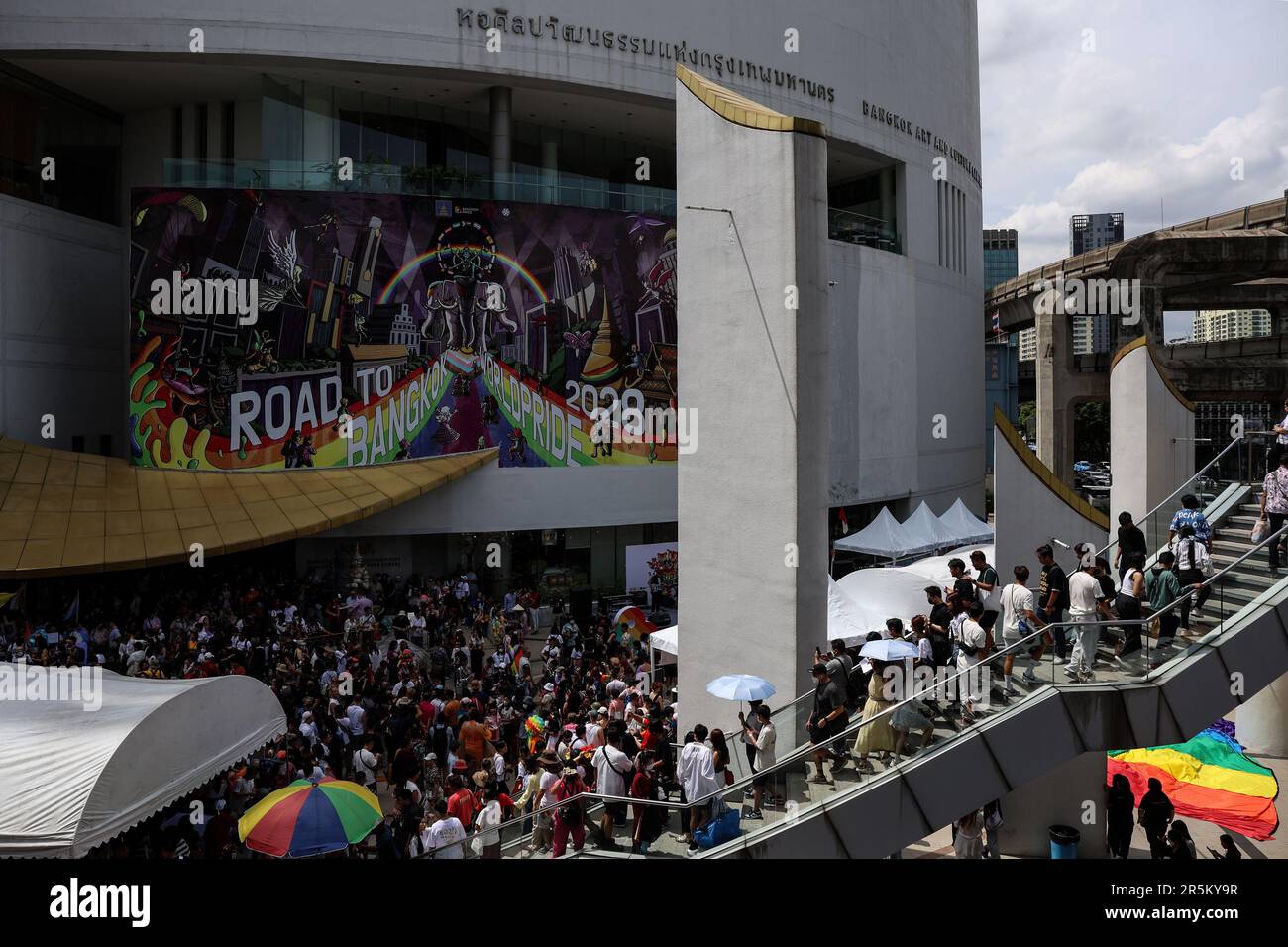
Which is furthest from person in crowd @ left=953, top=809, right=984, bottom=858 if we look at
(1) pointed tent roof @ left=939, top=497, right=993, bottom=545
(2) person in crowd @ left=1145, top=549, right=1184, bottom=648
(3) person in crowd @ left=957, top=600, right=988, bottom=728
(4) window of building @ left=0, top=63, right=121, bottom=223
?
(4) window of building @ left=0, top=63, right=121, bottom=223

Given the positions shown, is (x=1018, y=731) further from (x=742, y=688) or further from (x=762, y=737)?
(x=742, y=688)

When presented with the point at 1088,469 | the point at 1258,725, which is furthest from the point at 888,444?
the point at 1088,469

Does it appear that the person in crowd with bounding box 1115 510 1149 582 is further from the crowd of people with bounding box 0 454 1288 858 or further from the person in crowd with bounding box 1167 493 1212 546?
the person in crowd with bounding box 1167 493 1212 546

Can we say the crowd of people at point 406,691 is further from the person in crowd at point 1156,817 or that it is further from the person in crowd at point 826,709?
the person in crowd at point 1156,817

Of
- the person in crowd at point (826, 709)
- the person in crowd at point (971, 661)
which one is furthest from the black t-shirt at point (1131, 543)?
the person in crowd at point (826, 709)

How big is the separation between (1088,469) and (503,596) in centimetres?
5137

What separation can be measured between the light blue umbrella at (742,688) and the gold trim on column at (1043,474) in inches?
278

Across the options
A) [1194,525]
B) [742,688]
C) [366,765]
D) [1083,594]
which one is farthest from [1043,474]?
[366,765]

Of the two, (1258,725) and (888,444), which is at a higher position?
(888,444)

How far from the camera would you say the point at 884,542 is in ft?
80.6

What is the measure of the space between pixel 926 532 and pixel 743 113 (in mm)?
15745

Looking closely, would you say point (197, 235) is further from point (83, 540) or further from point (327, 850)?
point (327, 850)

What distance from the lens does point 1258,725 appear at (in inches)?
636

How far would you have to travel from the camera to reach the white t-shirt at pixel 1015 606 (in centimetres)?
984
